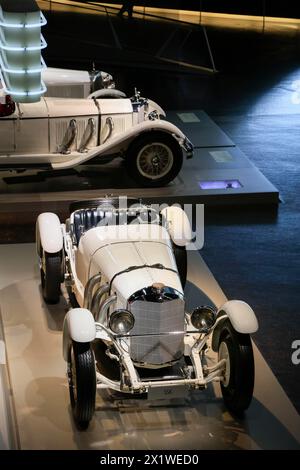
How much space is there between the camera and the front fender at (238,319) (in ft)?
21.6

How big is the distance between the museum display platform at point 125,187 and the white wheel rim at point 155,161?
17 cm

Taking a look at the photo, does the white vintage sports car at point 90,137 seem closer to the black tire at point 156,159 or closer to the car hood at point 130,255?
the black tire at point 156,159

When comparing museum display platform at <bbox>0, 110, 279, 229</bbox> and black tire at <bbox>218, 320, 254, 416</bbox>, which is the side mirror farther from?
museum display platform at <bbox>0, 110, 279, 229</bbox>

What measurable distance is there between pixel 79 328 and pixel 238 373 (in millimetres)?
1044

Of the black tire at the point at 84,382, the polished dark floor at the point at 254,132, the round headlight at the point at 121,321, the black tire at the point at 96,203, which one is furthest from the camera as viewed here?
the polished dark floor at the point at 254,132

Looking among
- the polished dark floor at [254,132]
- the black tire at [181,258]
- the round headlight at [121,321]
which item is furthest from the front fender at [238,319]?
the black tire at [181,258]

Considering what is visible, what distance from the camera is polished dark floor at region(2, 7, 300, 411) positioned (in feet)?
28.1

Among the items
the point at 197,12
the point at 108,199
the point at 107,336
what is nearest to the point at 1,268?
the point at 108,199

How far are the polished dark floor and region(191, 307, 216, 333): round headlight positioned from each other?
0.91 meters

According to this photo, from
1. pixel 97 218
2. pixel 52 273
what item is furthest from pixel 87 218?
pixel 52 273

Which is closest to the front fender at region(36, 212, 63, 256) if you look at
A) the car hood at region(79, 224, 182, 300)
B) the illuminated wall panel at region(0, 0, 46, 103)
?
the car hood at region(79, 224, 182, 300)

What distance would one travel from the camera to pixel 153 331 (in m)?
6.68

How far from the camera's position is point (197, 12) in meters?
16.5

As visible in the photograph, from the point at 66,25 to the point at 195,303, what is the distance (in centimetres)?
796
